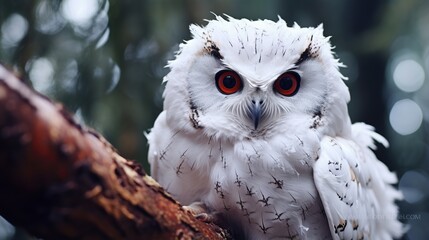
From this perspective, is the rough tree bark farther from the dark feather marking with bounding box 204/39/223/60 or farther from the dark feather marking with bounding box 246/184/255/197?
the dark feather marking with bounding box 204/39/223/60

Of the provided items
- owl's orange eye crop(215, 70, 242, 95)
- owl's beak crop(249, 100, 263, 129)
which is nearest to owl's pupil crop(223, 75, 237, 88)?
owl's orange eye crop(215, 70, 242, 95)

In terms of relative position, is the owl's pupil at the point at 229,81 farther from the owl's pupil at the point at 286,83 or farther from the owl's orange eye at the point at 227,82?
the owl's pupil at the point at 286,83

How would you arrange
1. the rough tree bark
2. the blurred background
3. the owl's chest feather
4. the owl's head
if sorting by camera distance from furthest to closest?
1. the blurred background
2. the owl's head
3. the owl's chest feather
4. the rough tree bark

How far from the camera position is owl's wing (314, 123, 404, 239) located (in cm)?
203

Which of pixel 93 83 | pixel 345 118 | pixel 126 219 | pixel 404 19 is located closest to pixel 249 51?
pixel 345 118

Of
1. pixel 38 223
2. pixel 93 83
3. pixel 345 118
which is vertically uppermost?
pixel 93 83

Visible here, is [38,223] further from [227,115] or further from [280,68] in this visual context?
[280,68]

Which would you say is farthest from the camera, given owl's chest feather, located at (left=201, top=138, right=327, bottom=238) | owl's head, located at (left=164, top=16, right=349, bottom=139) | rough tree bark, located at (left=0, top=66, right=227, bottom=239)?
owl's head, located at (left=164, top=16, right=349, bottom=139)

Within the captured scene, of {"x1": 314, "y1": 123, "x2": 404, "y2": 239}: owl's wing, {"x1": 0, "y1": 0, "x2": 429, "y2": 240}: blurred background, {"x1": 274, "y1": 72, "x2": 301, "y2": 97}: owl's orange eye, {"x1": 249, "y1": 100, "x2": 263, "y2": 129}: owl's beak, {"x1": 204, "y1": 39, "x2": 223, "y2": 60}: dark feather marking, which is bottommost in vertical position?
{"x1": 314, "y1": 123, "x2": 404, "y2": 239}: owl's wing

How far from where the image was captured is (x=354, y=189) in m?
2.17

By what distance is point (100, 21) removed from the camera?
3.43 meters

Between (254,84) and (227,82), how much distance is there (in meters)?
0.14

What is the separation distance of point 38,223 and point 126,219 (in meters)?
0.23

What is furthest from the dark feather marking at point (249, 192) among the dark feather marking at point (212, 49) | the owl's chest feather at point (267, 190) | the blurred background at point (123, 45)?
the blurred background at point (123, 45)
